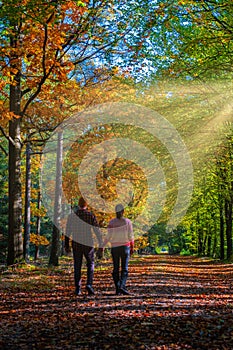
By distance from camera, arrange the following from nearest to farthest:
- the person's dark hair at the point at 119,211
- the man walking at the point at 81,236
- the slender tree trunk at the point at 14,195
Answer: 1. the man walking at the point at 81,236
2. the person's dark hair at the point at 119,211
3. the slender tree trunk at the point at 14,195

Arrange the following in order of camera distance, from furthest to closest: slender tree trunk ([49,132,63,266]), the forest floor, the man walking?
1. slender tree trunk ([49,132,63,266])
2. the man walking
3. the forest floor

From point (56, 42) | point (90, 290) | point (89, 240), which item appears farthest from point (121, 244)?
point (56, 42)

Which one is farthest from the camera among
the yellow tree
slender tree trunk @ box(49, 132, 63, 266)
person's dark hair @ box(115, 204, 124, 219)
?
slender tree trunk @ box(49, 132, 63, 266)

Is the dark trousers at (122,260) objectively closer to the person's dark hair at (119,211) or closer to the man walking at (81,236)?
the man walking at (81,236)

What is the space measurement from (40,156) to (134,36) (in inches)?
695

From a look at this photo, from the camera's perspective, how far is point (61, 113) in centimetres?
1966

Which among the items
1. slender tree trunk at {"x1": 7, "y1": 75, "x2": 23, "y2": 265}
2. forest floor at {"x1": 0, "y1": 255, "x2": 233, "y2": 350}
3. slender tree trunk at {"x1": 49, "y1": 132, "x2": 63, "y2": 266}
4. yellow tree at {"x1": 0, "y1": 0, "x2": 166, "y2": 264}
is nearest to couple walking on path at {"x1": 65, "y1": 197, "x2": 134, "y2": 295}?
forest floor at {"x1": 0, "y1": 255, "x2": 233, "y2": 350}

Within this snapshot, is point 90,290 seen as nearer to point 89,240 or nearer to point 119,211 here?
point 89,240

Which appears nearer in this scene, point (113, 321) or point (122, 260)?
point (113, 321)

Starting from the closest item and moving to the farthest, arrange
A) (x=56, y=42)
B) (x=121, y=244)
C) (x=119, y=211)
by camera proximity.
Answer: (x=121, y=244) < (x=119, y=211) < (x=56, y=42)

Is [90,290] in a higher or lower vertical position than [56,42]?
lower

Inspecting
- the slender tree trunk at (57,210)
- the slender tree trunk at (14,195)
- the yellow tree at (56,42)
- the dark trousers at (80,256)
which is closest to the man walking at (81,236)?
the dark trousers at (80,256)

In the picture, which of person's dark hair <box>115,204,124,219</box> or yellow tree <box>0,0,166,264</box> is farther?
yellow tree <box>0,0,166,264</box>

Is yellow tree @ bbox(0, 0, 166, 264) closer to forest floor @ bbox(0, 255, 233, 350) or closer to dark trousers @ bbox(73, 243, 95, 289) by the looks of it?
dark trousers @ bbox(73, 243, 95, 289)
